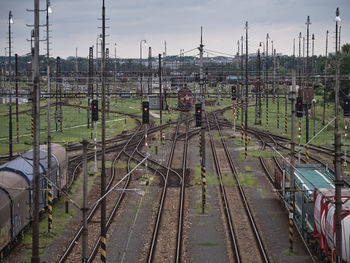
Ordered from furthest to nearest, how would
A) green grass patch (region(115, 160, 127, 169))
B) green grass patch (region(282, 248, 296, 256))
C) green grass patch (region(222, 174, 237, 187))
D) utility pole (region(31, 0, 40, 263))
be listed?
green grass patch (region(115, 160, 127, 169)) < green grass patch (region(222, 174, 237, 187)) < green grass patch (region(282, 248, 296, 256)) < utility pole (region(31, 0, 40, 263))

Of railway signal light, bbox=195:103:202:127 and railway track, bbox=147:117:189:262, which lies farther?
railway signal light, bbox=195:103:202:127


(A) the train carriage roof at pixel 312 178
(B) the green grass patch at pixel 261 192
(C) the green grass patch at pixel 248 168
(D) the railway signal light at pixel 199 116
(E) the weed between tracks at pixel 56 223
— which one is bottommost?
(E) the weed between tracks at pixel 56 223

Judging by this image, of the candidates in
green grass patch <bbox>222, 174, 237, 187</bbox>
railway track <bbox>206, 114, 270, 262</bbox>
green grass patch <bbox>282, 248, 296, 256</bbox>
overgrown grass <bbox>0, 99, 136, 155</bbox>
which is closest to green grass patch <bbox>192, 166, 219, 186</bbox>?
railway track <bbox>206, 114, 270, 262</bbox>

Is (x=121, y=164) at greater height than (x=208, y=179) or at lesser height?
greater

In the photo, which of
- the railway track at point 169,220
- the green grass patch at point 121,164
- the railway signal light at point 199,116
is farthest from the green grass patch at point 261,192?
the green grass patch at point 121,164

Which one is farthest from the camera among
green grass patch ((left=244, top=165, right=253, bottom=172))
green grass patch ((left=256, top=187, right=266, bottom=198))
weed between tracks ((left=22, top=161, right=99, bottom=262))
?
green grass patch ((left=244, top=165, right=253, bottom=172))

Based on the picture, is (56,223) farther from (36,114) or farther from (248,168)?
(248,168)

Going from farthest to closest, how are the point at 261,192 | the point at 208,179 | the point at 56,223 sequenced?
the point at 208,179
the point at 261,192
the point at 56,223

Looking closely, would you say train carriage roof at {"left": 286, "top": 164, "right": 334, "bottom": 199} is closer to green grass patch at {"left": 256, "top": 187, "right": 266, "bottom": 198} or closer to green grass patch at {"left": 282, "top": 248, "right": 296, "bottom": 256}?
green grass patch at {"left": 282, "top": 248, "right": 296, "bottom": 256}

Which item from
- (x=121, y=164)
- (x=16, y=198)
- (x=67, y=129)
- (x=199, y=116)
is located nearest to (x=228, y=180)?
(x=199, y=116)

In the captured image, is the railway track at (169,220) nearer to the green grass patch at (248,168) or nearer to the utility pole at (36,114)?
the green grass patch at (248,168)

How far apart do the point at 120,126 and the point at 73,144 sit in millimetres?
13647

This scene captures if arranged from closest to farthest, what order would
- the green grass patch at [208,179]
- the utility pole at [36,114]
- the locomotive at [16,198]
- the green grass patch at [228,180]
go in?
the utility pole at [36,114] < the locomotive at [16,198] < the green grass patch at [228,180] < the green grass patch at [208,179]

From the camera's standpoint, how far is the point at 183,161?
33.4 meters
